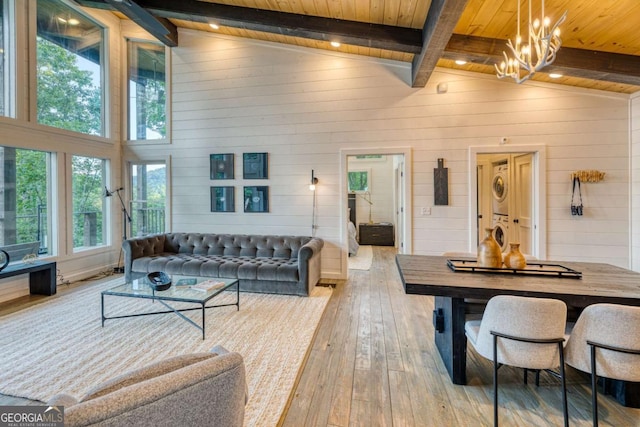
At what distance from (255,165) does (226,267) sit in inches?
73.3

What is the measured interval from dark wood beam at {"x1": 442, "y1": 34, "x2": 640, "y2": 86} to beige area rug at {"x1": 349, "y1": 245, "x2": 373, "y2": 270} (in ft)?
12.3

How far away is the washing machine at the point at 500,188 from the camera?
5791mm

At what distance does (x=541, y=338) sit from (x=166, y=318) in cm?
340

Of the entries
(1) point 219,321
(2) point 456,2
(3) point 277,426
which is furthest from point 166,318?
(2) point 456,2

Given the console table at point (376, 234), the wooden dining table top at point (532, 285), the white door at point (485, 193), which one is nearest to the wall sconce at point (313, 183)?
the wooden dining table top at point (532, 285)

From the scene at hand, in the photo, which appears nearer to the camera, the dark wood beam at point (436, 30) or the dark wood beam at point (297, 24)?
the dark wood beam at point (436, 30)

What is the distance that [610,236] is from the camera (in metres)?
4.04

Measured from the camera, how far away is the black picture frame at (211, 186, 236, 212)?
521cm

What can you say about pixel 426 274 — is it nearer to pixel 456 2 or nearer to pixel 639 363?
pixel 639 363

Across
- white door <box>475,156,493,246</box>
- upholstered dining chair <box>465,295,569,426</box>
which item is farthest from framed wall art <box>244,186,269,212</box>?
white door <box>475,156,493,246</box>

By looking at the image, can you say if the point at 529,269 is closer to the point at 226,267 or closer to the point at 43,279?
the point at 226,267

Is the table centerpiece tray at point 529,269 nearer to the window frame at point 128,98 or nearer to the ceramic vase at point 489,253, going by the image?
the ceramic vase at point 489,253

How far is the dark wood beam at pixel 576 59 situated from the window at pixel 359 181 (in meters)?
5.78

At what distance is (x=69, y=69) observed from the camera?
4.70 meters
